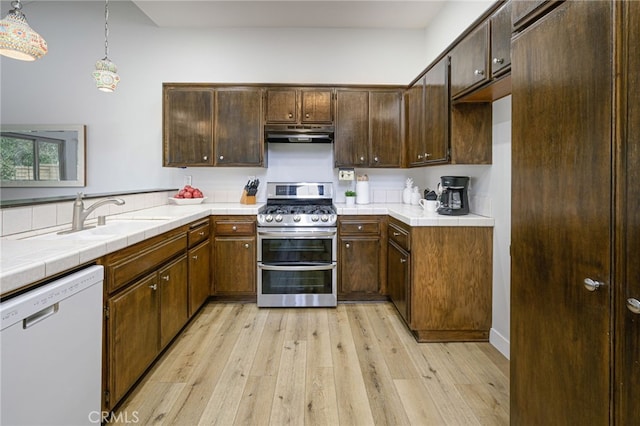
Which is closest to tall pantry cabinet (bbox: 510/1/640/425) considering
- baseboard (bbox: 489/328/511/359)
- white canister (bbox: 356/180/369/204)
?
baseboard (bbox: 489/328/511/359)

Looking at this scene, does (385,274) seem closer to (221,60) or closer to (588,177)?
(588,177)

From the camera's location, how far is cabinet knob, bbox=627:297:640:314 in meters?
0.80

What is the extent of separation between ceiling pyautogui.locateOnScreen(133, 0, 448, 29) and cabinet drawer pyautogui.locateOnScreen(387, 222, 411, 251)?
88.5 inches

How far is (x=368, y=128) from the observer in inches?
138

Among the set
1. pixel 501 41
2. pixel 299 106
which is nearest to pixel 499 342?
pixel 501 41

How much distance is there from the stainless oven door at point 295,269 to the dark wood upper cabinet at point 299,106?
122 cm

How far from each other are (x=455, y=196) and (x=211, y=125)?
100 inches

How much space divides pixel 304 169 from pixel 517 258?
111 inches

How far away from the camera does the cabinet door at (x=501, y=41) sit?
172 cm

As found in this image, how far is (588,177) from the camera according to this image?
93 cm

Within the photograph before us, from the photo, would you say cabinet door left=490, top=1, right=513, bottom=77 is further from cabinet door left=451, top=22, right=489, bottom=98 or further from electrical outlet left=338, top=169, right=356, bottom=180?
electrical outlet left=338, top=169, right=356, bottom=180

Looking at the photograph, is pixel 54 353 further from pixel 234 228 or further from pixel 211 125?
pixel 211 125

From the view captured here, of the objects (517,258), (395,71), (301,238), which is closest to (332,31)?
(395,71)

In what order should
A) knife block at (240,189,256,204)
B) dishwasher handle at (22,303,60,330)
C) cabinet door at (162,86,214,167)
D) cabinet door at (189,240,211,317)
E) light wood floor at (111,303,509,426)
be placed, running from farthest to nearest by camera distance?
knife block at (240,189,256,204), cabinet door at (162,86,214,167), cabinet door at (189,240,211,317), light wood floor at (111,303,509,426), dishwasher handle at (22,303,60,330)
